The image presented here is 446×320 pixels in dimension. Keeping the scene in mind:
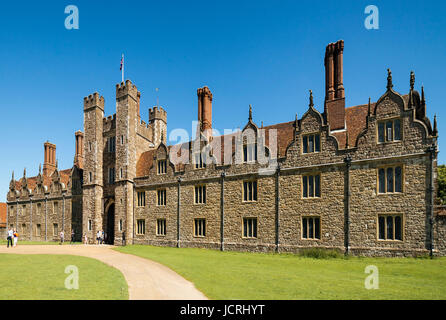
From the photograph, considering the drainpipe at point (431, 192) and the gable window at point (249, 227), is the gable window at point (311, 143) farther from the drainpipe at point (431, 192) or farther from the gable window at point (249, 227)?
the gable window at point (249, 227)

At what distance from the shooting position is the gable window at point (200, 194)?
25.5m

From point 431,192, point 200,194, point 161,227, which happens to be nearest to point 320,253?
point 431,192

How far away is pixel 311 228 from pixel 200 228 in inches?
394

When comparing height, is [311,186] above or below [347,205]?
above

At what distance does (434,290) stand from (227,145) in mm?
19810

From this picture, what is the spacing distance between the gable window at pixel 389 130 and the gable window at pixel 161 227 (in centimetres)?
2021

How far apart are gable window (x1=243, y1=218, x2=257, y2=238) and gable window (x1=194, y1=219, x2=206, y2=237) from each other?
4.06m

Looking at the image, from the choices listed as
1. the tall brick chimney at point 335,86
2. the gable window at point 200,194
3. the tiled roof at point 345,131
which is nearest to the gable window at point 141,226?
the tiled roof at point 345,131

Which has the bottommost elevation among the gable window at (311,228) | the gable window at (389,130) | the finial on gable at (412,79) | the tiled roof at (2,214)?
the tiled roof at (2,214)

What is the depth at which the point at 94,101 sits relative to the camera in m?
33.7

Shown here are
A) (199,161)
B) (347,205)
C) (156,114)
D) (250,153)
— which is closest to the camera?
(347,205)

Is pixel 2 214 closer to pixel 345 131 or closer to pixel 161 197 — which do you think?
pixel 161 197
